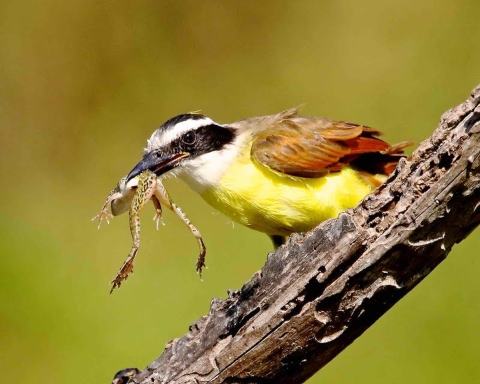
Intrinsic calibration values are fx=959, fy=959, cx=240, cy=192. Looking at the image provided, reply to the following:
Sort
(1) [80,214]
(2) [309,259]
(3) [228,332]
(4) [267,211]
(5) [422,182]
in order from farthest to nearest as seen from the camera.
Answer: (1) [80,214], (4) [267,211], (3) [228,332], (2) [309,259], (5) [422,182]

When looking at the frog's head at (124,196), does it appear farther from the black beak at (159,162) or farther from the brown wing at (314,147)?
the brown wing at (314,147)

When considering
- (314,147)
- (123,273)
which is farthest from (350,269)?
(314,147)

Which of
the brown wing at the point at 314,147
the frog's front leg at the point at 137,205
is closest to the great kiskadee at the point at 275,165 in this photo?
the brown wing at the point at 314,147

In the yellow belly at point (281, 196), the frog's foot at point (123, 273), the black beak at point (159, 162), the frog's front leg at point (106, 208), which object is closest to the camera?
the frog's foot at point (123, 273)

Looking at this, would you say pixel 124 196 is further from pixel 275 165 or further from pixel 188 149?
pixel 275 165

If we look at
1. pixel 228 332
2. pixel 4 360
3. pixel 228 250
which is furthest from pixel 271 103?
pixel 228 332

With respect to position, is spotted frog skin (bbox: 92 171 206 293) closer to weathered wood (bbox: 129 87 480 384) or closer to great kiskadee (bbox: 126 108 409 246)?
great kiskadee (bbox: 126 108 409 246)

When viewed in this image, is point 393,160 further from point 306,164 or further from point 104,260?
point 104,260
